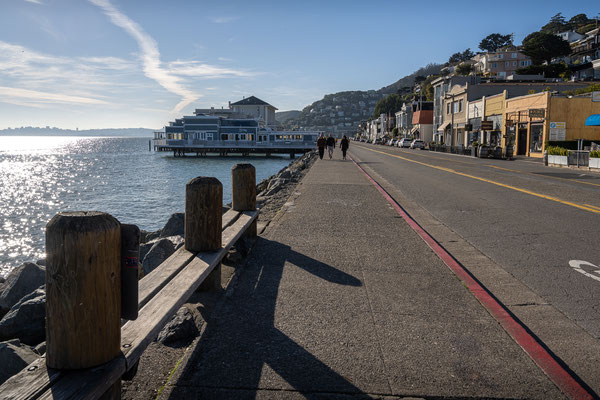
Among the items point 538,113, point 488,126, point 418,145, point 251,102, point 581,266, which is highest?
point 251,102

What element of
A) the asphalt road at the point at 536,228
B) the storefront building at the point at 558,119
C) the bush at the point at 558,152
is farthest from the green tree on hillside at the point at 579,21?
the asphalt road at the point at 536,228

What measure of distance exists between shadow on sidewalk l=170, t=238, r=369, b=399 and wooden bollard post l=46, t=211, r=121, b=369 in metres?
0.80

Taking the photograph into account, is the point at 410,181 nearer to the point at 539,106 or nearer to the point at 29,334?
the point at 29,334

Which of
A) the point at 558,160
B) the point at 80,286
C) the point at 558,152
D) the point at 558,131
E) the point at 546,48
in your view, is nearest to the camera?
the point at 80,286

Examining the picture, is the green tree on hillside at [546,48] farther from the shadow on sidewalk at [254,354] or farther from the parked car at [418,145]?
the shadow on sidewalk at [254,354]

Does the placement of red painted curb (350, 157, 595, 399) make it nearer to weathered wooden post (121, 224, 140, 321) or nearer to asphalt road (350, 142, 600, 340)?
asphalt road (350, 142, 600, 340)

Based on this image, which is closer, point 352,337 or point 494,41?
point 352,337

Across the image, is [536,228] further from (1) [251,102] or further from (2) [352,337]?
(1) [251,102]

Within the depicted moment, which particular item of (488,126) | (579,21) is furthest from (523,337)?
(579,21)

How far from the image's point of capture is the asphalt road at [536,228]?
535cm

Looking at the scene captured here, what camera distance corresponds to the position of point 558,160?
96.9 ft

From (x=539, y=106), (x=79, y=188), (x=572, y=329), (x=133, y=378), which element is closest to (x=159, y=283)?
(x=133, y=378)

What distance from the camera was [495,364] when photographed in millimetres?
3572

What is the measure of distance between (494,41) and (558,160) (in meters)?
162
